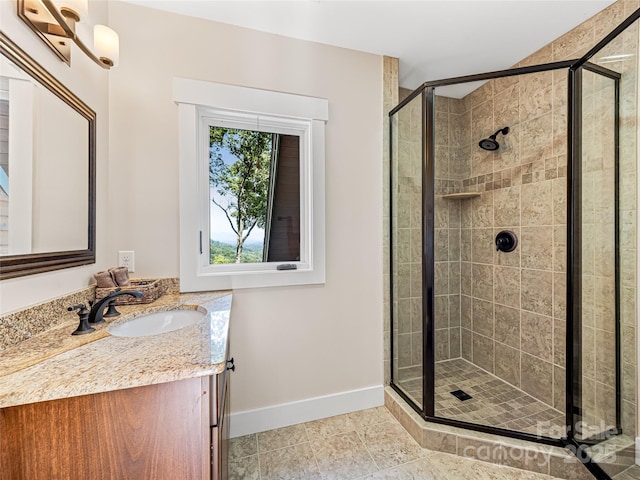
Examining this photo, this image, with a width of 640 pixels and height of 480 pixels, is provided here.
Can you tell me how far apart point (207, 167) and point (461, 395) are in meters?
2.24

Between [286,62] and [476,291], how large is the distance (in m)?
2.23

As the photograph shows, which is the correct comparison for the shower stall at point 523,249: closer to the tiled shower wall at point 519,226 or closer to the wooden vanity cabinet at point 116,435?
the tiled shower wall at point 519,226

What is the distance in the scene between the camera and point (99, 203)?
1372 millimetres

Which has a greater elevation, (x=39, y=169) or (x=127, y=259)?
(x=39, y=169)

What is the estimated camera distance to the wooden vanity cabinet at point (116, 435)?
26.4 inches

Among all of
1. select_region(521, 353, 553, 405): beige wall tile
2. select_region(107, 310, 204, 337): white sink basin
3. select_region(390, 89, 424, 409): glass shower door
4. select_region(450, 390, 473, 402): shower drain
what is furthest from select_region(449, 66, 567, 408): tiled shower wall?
select_region(107, 310, 204, 337): white sink basin

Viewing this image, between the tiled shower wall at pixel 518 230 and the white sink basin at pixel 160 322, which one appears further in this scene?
the tiled shower wall at pixel 518 230

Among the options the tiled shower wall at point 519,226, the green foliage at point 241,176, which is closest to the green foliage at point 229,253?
the green foliage at point 241,176

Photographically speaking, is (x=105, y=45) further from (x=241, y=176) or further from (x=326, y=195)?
(x=326, y=195)

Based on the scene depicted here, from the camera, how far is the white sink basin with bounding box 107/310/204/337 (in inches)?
46.9

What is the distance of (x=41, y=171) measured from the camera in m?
0.99

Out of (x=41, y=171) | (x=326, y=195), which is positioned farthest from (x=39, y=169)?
(x=326, y=195)

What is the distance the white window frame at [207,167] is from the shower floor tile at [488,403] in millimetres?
1082

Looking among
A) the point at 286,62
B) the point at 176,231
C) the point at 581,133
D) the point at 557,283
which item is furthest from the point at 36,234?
the point at 557,283
